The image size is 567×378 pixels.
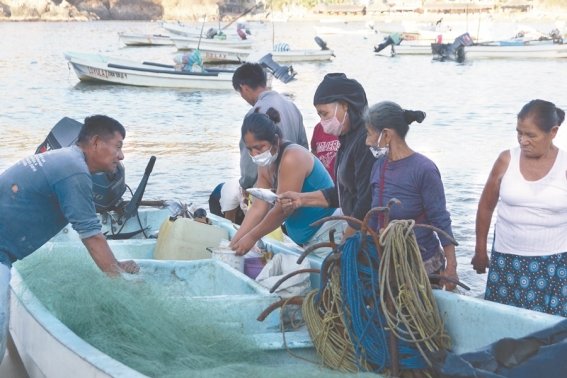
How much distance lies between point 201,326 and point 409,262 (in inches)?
44.7

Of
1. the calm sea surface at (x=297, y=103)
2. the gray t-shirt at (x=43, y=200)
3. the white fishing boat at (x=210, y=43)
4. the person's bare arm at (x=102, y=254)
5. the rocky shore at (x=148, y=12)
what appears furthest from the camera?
the rocky shore at (x=148, y=12)

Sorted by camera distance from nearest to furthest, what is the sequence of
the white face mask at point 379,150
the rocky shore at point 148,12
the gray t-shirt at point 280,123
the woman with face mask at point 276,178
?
the white face mask at point 379,150
the woman with face mask at point 276,178
the gray t-shirt at point 280,123
the rocky shore at point 148,12

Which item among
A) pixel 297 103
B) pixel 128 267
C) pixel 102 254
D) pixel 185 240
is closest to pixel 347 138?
pixel 128 267

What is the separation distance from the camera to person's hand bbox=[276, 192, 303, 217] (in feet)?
17.4

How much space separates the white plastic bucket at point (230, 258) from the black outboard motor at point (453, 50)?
124 ft

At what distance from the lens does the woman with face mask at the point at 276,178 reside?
556 cm

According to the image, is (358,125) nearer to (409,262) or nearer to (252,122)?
(252,122)

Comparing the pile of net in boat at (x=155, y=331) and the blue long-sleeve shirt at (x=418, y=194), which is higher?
the blue long-sleeve shirt at (x=418, y=194)

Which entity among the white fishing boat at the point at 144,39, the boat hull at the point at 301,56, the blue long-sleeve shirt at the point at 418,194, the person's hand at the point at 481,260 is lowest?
the white fishing boat at the point at 144,39

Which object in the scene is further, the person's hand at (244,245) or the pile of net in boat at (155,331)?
the person's hand at (244,245)

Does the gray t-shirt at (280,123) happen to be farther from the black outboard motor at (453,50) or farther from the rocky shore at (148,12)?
the rocky shore at (148,12)

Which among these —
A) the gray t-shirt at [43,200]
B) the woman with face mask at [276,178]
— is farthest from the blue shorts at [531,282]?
the gray t-shirt at [43,200]

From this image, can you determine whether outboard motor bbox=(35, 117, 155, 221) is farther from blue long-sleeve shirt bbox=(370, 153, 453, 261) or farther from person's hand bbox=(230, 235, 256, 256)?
blue long-sleeve shirt bbox=(370, 153, 453, 261)

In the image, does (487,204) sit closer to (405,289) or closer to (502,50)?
(405,289)
